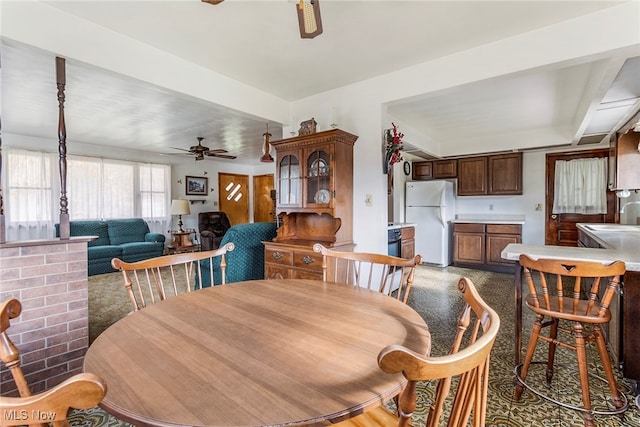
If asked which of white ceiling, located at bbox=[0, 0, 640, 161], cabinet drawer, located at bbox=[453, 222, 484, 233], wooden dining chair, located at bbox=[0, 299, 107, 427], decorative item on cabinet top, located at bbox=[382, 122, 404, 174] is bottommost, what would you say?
cabinet drawer, located at bbox=[453, 222, 484, 233]

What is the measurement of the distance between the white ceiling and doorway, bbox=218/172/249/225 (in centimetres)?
360

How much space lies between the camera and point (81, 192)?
5.54m

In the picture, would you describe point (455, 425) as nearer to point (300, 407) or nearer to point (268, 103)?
point (300, 407)

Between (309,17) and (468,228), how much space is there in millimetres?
4945

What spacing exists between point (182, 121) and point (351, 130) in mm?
2673

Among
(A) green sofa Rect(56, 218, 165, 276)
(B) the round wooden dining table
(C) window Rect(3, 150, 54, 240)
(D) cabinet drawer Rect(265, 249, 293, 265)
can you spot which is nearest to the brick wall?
(B) the round wooden dining table

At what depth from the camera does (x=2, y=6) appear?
1.76m

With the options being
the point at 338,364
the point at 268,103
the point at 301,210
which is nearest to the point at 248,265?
the point at 301,210

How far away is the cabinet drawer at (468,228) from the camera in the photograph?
5.20m

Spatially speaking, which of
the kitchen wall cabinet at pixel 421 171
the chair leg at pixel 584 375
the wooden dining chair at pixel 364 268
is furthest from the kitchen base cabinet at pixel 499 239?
the chair leg at pixel 584 375

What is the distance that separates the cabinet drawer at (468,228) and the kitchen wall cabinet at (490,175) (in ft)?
2.15

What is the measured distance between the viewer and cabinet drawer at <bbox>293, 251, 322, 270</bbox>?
2.69 m

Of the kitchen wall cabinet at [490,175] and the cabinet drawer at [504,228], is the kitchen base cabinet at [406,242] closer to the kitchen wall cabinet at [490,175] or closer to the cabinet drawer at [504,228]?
the cabinet drawer at [504,228]

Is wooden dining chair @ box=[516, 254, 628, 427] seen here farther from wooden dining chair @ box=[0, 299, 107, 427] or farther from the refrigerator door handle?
the refrigerator door handle
